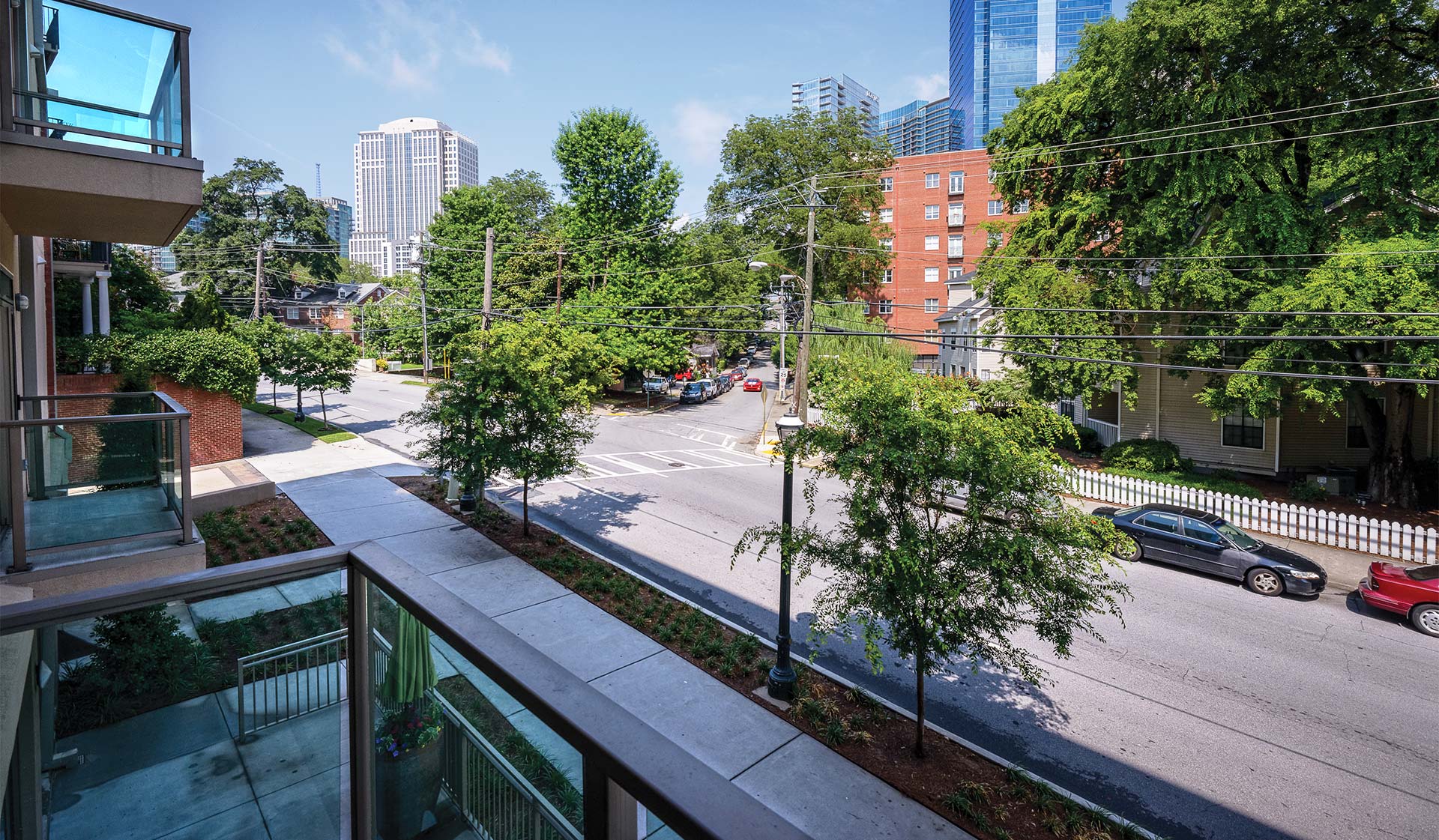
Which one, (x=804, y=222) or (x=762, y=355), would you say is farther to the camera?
(x=762, y=355)

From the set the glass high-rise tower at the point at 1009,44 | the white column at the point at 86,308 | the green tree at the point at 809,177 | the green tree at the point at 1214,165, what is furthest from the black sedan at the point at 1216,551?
the glass high-rise tower at the point at 1009,44

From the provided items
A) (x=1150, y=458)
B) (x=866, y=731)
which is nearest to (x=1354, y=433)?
(x=1150, y=458)

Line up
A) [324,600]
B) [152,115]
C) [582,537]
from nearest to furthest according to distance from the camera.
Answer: [324,600], [152,115], [582,537]

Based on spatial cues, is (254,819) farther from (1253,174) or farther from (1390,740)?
(1253,174)

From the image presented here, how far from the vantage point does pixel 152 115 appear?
249 inches

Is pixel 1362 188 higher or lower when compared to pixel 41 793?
higher

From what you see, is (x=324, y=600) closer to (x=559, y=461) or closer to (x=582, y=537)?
(x=559, y=461)

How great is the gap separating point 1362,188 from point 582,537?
742 inches

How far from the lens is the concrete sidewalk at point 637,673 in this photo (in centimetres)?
687

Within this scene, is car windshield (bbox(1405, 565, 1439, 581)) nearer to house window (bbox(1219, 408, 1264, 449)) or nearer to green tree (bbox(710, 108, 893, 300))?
house window (bbox(1219, 408, 1264, 449))

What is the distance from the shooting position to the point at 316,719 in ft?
9.05

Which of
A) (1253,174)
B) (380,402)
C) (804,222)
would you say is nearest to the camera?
(1253,174)

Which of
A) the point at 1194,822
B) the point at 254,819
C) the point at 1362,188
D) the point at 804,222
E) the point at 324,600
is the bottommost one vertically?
the point at 1194,822

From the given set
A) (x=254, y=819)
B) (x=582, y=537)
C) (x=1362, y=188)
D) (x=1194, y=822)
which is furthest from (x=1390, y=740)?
(x=1362, y=188)
